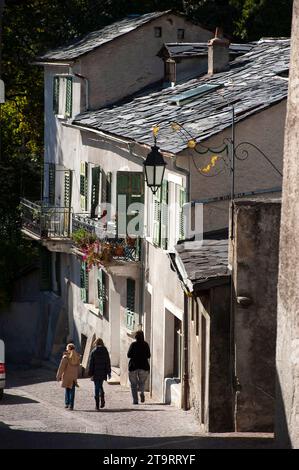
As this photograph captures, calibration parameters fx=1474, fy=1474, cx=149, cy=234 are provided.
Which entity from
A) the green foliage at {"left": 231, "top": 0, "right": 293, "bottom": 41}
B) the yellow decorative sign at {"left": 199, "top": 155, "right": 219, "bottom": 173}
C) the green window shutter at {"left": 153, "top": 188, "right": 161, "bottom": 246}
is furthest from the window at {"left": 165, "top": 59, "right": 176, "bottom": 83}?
the yellow decorative sign at {"left": 199, "top": 155, "right": 219, "bottom": 173}

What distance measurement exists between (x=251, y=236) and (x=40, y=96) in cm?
2608

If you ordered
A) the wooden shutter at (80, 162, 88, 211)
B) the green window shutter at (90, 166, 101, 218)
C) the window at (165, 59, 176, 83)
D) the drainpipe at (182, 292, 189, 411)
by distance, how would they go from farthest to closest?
the wooden shutter at (80, 162, 88, 211)
the green window shutter at (90, 166, 101, 218)
the window at (165, 59, 176, 83)
the drainpipe at (182, 292, 189, 411)

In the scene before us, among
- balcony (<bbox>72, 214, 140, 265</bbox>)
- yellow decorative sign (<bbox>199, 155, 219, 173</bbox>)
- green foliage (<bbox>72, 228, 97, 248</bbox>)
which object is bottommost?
green foliage (<bbox>72, 228, 97, 248</bbox>)

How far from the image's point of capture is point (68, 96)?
39688mm

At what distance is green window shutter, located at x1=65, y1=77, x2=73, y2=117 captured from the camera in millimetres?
39375

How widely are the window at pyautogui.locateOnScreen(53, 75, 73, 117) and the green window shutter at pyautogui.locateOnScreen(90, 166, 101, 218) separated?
286 cm

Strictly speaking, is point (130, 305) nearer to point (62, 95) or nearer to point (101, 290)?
point (101, 290)

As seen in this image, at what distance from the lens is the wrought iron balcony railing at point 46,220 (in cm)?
3822

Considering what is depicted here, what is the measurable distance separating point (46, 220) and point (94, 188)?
8.07 feet

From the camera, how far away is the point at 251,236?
891 inches

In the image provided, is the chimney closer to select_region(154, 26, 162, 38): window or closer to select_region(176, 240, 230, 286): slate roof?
select_region(154, 26, 162, 38): window

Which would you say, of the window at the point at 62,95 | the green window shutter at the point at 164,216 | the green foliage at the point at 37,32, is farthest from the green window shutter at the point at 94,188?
the green foliage at the point at 37,32

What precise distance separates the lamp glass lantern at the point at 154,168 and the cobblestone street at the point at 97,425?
4.27 meters

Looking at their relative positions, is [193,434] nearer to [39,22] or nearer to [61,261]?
[61,261]
